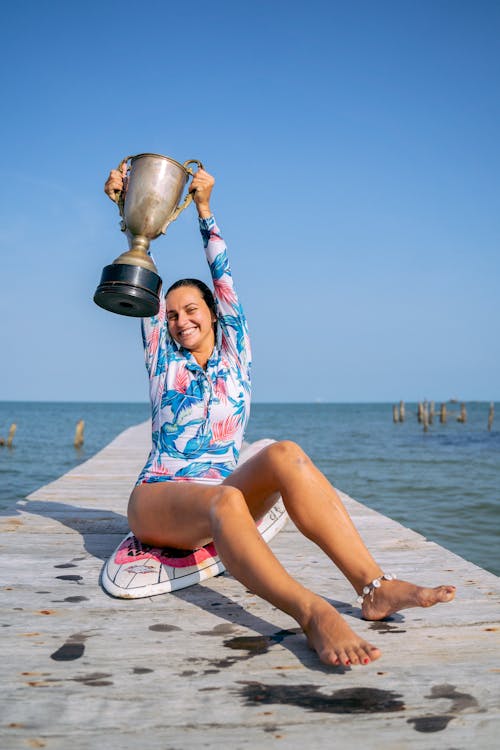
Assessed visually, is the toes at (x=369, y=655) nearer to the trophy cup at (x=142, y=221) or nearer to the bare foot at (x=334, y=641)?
the bare foot at (x=334, y=641)

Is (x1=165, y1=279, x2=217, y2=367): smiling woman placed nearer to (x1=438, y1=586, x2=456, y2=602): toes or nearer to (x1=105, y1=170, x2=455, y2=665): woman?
(x1=105, y1=170, x2=455, y2=665): woman

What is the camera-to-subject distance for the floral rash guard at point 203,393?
9.34 feet

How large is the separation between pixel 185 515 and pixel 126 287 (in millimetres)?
1005

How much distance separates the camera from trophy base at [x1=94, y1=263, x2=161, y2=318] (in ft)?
8.59

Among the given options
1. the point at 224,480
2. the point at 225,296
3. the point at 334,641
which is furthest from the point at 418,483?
the point at 334,641

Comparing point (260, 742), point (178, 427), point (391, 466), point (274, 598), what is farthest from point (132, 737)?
point (391, 466)

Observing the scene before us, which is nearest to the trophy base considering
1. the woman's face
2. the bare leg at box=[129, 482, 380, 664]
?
the woman's face

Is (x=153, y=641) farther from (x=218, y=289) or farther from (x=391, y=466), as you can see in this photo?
(x=391, y=466)

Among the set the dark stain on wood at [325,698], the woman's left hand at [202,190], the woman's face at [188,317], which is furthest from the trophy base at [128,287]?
the dark stain on wood at [325,698]

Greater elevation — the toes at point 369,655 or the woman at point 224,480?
Result: the woman at point 224,480

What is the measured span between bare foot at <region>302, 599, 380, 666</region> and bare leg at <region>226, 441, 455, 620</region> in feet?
1.00

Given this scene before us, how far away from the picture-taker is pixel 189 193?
2.97 meters

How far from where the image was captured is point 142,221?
2832 millimetres

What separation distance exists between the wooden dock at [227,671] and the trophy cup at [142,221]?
1290 mm
